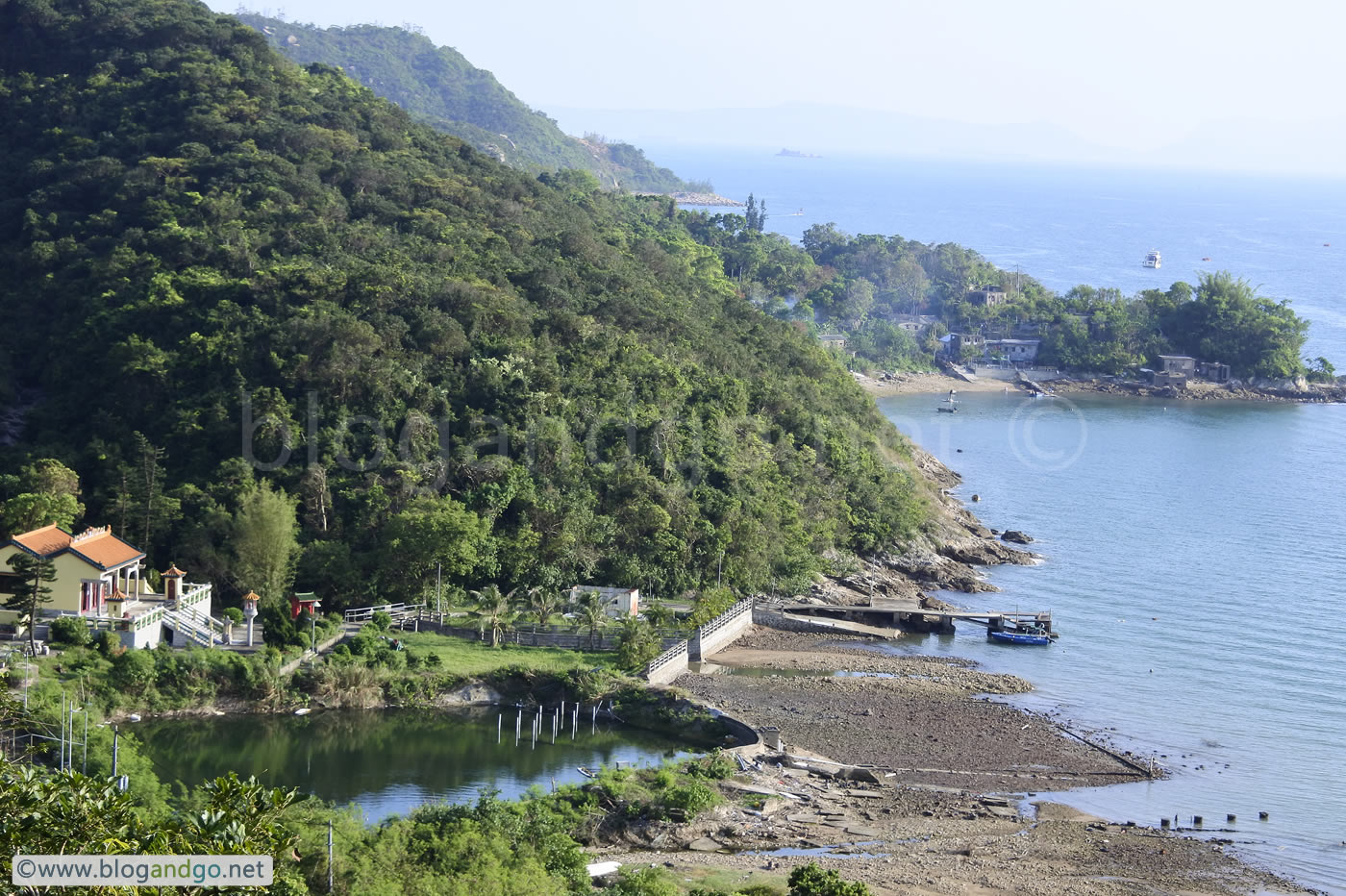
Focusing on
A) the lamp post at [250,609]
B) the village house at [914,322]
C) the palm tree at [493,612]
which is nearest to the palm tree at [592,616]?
the palm tree at [493,612]

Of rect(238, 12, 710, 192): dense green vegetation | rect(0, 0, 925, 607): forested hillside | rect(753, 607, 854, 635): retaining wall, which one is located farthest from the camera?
rect(238, 12, 710, 192): dense green vegetation

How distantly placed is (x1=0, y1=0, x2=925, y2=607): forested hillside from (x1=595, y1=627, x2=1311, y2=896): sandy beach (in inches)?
343

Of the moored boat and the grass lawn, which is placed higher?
the grass lawn

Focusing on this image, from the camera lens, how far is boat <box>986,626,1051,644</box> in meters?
49.0

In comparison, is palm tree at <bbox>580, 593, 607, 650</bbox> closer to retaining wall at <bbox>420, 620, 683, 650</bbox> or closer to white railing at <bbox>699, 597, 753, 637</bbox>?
retaining wall at <bbox>420, 620, 683, 650</bbox>

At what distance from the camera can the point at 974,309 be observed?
115000mm

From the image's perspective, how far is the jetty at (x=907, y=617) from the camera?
163 feet

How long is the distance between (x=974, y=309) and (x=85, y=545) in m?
86.4

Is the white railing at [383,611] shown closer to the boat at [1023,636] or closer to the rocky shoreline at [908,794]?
the rocky shoreline at [908,794]

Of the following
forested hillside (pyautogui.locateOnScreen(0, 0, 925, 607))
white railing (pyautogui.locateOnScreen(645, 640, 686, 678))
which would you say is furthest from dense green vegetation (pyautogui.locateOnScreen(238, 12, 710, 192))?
white railing (pyautogui.locateOnScreen(645, 640, 686, 678))

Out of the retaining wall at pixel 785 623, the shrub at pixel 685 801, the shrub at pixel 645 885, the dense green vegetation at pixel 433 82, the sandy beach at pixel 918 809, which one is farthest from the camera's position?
the dense green vegetation at pixel 433 82

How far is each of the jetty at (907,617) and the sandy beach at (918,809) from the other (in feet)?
18.6

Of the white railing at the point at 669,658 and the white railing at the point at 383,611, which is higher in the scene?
the white railing at the point at 383,611

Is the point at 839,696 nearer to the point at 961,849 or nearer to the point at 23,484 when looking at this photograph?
the point at 961,849
